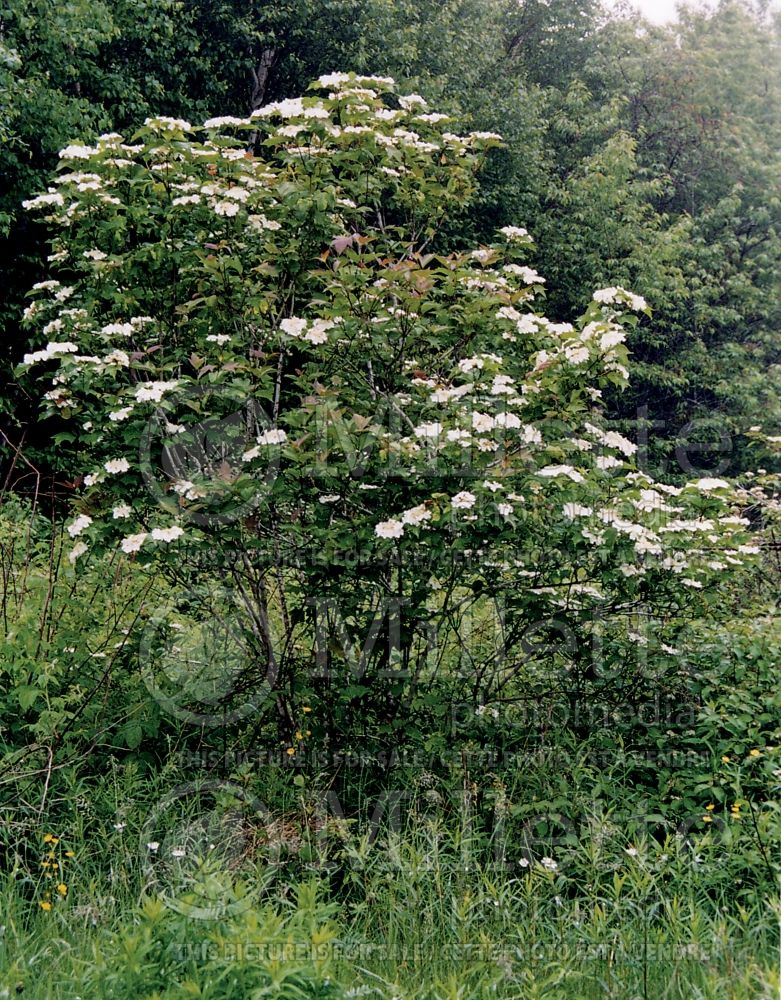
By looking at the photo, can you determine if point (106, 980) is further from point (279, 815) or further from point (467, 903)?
point (279, 815)

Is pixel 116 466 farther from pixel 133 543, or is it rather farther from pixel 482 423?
pixel 482 423

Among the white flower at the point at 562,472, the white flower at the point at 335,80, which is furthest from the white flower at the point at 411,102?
the white flower at the point at 562,472

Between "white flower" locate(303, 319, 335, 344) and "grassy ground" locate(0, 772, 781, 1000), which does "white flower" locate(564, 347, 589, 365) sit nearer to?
"white flower" locate(303, 319, 335, 344)

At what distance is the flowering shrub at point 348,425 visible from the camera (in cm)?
329

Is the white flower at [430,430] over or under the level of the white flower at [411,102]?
under

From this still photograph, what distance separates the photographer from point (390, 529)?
10.3ft

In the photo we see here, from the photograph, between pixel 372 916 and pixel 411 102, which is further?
pixel 411 102

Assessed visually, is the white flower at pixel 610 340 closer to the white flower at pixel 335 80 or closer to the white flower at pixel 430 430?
the white flower at pixel 430 430

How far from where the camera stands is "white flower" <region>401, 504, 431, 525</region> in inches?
121

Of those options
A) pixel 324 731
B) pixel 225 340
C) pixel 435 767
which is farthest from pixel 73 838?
pixel 225 340

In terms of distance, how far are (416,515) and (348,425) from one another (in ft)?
1.35

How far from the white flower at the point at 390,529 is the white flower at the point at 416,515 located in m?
0.03

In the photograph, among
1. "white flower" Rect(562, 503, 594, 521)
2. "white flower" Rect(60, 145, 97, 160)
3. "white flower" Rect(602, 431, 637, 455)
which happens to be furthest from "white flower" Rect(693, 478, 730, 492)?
"white flower" Rect(60, 145, 97, 160)

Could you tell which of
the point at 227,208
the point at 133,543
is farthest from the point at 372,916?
the point at 227,208
